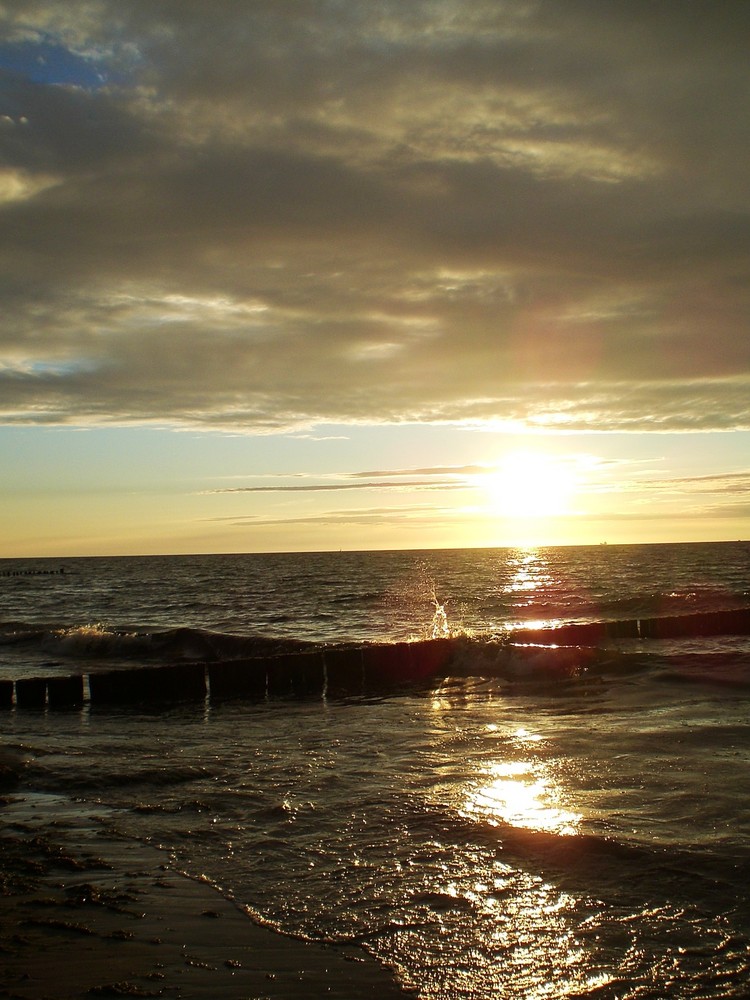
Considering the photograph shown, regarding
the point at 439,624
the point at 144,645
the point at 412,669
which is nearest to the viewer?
the point at 412,669

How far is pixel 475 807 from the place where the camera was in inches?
300

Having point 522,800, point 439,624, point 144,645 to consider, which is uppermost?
point 522,800

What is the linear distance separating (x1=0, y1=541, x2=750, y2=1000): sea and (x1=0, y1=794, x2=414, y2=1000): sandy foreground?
20 cm

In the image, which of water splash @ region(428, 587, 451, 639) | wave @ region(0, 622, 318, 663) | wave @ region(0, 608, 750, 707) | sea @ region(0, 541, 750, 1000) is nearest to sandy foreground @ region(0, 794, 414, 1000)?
sea @ region(0, 541, 750, 1000)

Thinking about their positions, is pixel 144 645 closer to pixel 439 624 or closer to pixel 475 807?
pixel 439 624

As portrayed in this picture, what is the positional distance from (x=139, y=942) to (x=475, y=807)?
11.2ft

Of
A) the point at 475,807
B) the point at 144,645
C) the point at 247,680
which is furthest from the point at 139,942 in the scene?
the point at 144,645

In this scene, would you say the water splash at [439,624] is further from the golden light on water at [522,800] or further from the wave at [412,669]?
the golden light on water at [522,800]

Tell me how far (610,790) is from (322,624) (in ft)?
91.4

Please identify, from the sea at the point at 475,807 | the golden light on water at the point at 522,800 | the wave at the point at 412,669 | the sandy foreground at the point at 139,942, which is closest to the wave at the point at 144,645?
the wave at the point at 412,669

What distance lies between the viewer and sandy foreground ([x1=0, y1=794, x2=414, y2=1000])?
4582 millimetres

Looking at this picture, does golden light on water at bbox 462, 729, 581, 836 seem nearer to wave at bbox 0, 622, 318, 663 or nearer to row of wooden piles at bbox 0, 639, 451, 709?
row of wooden piles at bbox 0, 639, 451, 709

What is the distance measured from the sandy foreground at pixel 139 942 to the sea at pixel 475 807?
0.64ft

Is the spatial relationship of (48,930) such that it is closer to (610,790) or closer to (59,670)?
(610,790)
